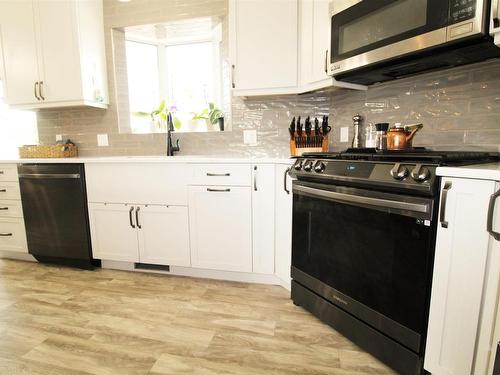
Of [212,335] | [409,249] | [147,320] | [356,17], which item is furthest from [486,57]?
[147,320]

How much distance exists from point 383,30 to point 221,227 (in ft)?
5.17

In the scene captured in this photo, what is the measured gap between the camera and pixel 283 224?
1.96 m

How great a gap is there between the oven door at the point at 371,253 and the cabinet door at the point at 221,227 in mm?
491

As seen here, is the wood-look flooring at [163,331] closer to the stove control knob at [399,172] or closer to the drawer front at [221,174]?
the drawer front at [221,174]

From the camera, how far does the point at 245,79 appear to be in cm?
224

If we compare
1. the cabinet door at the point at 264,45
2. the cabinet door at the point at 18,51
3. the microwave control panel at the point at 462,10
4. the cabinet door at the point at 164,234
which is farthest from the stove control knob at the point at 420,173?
the cabinet door at the point at 18,51

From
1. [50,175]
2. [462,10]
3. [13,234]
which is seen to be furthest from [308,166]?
[13,234]

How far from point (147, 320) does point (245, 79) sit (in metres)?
1.84

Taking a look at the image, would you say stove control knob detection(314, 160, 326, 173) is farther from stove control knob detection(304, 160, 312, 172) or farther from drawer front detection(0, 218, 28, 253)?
drawer front detection(0, 218, 28, 253)

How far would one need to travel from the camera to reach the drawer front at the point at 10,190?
2510mm

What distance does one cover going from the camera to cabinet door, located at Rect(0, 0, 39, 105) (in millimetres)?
2582

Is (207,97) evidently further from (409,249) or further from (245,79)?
(409,249)

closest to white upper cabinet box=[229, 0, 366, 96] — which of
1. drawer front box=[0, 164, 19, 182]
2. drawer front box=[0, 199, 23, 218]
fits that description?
drawer front box=[0, 164, 19, 182]

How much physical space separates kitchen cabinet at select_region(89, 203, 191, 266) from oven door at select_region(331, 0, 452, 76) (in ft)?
5.09
